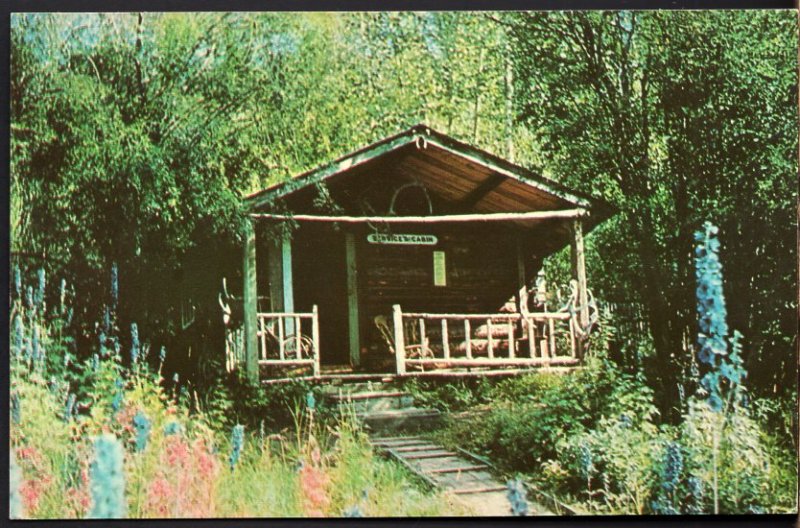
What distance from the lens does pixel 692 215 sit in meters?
5.77

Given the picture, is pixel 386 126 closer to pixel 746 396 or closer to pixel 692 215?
pixel 692 215

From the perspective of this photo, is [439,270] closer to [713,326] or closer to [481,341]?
[481,341]

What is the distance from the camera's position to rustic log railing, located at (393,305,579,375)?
571 cm

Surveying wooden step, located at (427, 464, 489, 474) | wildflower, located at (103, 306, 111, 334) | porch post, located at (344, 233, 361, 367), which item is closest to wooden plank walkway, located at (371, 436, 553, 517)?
wooden step, located at (427, 464, 489, 474)

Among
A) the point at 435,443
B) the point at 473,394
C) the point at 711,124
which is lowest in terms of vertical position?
the point at 435,443

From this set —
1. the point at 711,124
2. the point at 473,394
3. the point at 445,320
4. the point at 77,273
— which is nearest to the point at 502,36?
the point at 711,124

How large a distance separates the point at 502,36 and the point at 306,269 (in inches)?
90.6

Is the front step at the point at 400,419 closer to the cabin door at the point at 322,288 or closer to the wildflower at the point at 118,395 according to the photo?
the cabin door at the point at 322,288

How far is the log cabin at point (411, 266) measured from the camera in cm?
564

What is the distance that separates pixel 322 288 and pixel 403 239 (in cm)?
73

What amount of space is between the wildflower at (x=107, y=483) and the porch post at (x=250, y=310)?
43.4 inches

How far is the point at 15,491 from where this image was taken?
216 inches

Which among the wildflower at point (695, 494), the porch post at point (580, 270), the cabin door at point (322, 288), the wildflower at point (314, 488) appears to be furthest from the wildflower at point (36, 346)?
the wildflower at point (695, 494)

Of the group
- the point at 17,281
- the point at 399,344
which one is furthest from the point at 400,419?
the point at 17,281
